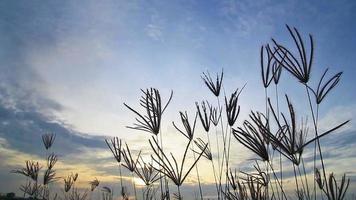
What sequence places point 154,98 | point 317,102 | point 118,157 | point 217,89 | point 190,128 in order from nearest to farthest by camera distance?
point 317,102
point 154,98
point 190,128
point 217,89
point 118,157

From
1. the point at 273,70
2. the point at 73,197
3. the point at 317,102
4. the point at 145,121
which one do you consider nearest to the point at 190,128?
the point at 145,121

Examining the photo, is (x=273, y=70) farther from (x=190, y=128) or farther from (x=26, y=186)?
(x=26, y=186)

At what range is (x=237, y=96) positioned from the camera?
569 centimetres

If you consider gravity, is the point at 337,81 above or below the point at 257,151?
above

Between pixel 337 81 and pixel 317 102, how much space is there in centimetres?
48

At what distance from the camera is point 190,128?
6.55 m

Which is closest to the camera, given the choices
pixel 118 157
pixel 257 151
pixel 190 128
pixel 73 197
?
pixel 257 151

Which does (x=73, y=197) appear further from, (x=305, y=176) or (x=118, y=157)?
(x=305, y=176)

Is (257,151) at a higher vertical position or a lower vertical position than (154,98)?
lower

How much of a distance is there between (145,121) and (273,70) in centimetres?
263

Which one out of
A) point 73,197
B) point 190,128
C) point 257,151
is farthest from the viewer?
point 73,197

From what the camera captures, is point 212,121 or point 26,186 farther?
point 26,186

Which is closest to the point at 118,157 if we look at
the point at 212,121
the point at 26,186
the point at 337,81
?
the point at 212,121

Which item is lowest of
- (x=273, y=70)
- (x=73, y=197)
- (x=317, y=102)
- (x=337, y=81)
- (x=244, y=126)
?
(x=73, y=197)
